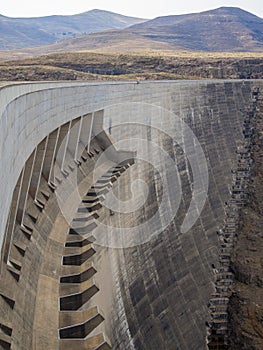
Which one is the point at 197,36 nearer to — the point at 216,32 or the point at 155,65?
the point at 216,32

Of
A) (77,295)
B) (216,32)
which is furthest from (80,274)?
(216,32)

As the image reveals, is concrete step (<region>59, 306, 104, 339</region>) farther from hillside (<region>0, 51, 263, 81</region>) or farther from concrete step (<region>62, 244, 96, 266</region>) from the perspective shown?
hillside (<region>0, 51, 263, 81</region>)

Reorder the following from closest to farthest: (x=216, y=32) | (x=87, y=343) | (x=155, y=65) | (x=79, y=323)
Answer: (x=87, y=343), (x=79, y=323), (x=155, y=65), (x=216, y=32)

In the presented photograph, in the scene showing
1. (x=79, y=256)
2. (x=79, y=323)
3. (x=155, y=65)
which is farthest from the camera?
(x=155, y=65)

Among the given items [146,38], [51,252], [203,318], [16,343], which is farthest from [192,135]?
[146,38]

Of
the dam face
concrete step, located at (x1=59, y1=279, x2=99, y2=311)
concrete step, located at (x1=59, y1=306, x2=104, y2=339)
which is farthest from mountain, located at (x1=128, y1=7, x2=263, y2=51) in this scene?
concrete step, located at (x1=59, y1=306, x2=104, y2=339)

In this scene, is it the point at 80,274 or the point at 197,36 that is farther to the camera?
the point at 197,36

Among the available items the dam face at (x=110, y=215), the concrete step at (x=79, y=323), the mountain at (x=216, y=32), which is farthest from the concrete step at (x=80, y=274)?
the mountain at (x=216, y=32)

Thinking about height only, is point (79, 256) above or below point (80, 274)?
above

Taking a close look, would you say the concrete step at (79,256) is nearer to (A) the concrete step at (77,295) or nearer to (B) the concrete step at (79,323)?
(A) the concrete step at (77,295)
